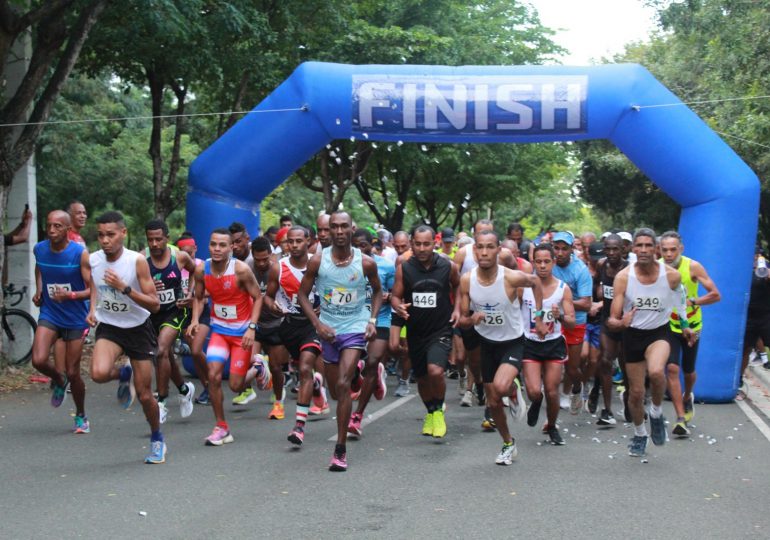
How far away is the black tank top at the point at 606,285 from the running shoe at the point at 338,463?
12.9 ft

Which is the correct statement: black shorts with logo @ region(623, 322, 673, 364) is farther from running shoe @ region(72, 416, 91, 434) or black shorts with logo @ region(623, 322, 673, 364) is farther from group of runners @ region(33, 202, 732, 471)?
running shoe @ region(72, 416, 91, 434)

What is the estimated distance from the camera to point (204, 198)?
562 inches

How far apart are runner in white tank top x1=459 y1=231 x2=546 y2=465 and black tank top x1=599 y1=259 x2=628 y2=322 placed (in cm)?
242

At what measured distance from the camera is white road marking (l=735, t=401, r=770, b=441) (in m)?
10.8

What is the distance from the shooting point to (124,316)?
8.73 meters

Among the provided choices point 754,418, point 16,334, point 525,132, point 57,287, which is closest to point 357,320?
point 57,287

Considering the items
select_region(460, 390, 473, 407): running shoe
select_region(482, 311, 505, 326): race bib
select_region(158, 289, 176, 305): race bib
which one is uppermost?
select_region(482, 311, 505, 326): race bib

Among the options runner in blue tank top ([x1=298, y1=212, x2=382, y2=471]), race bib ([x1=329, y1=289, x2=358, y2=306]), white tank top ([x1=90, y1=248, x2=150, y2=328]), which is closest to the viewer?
white tank top ([x1=90, y1=248, x2=150, y2=328])

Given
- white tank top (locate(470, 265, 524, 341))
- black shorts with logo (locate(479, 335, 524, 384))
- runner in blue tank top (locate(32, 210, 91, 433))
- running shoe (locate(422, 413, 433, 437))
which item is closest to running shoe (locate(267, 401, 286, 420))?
running shoe (locate(422, 413, 433, 437))

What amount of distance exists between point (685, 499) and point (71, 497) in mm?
3946

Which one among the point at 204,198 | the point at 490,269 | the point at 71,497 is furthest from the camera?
the point at 204,198

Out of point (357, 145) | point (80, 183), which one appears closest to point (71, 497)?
point (80, 183)

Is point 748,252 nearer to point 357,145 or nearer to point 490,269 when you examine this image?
point 490,269

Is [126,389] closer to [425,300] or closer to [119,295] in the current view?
[119,295]
